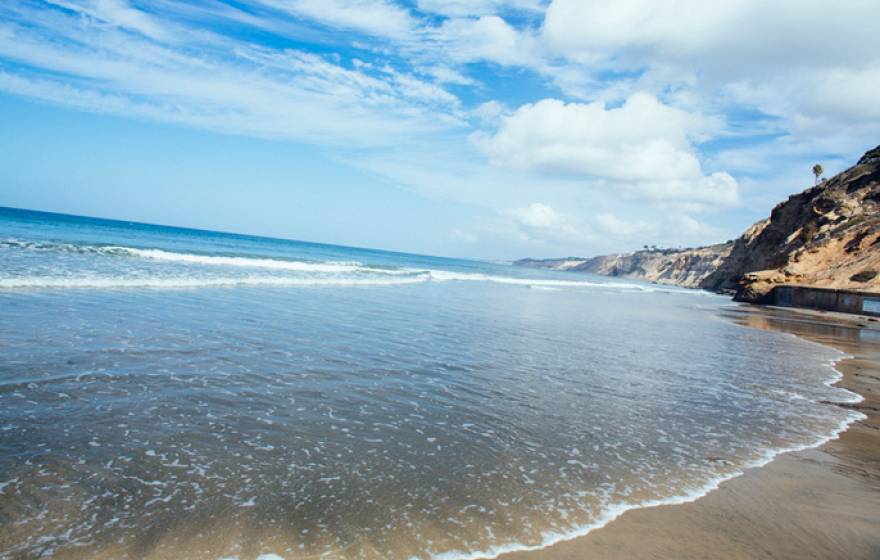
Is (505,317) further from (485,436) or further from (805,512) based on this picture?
(805,512)

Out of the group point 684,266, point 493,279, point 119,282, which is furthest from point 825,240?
point 684,266

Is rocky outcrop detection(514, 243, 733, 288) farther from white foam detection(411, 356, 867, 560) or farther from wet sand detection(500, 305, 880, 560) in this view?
wet sand detection(500, 305, 880, 560)

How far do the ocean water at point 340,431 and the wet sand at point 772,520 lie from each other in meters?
0.19

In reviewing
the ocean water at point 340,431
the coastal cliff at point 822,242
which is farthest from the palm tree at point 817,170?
the ocean water at point 340,431

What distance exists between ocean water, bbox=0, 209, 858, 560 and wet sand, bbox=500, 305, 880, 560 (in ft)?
0.62

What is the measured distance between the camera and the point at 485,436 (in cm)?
551

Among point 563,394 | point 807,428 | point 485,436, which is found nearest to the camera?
point 485,436

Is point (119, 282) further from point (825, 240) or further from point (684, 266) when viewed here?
point (684, 266)

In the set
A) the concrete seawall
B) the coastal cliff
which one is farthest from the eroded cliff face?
the concrete seawall

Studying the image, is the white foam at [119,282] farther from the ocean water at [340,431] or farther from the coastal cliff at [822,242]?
the coastal cliff at [822,242]

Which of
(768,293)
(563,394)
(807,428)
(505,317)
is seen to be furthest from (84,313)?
(768,293)

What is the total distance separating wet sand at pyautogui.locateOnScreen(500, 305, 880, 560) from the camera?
3.50 m

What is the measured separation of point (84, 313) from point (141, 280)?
7.14 metres

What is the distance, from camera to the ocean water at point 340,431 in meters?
3.41
